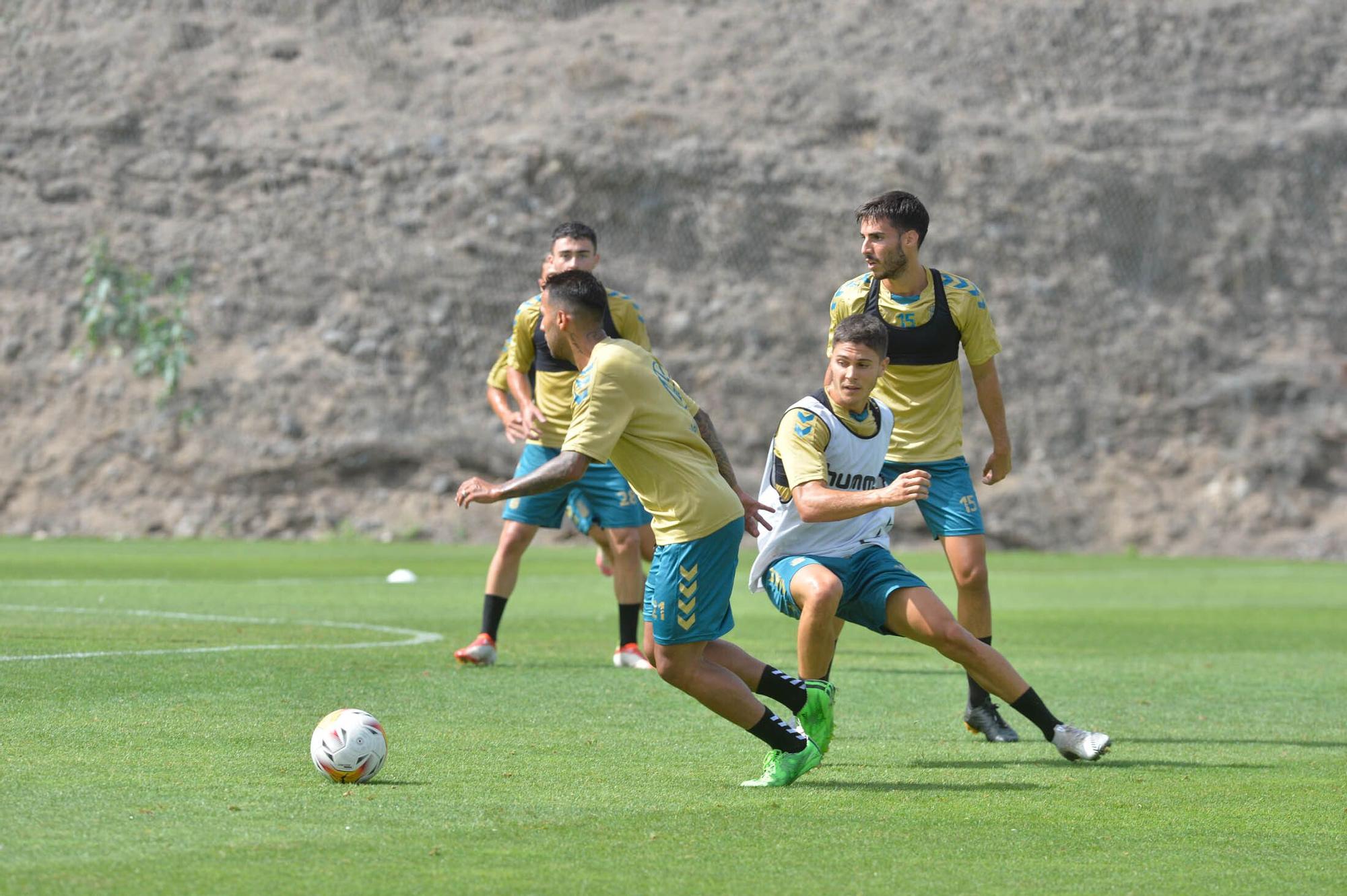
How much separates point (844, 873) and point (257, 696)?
3.82 meters

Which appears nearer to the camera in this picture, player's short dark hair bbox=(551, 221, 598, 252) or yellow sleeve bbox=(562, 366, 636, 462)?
yellow sleeve bbox=(562, 366, 636, 462)

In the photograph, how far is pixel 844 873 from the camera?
4.24 m

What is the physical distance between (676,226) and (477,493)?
25963 mm

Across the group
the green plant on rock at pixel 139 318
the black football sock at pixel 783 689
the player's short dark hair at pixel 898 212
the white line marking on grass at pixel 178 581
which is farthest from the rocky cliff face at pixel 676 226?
the black football sock at pixel 783 689

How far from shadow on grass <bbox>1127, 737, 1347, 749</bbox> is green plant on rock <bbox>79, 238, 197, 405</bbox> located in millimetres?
24020

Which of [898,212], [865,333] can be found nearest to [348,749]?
[865,333]

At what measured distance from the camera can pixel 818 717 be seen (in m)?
5.96

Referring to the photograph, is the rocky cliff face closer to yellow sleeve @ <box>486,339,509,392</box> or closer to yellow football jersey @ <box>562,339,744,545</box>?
yellow sleeve @ <box>486,339,509,392</box>

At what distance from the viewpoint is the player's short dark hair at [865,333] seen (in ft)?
20.2

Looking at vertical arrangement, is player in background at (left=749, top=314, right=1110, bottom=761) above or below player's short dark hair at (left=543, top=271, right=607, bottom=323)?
below

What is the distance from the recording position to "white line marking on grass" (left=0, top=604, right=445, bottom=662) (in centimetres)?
870

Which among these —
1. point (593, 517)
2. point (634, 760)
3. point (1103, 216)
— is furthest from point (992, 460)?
point (1103, 216)

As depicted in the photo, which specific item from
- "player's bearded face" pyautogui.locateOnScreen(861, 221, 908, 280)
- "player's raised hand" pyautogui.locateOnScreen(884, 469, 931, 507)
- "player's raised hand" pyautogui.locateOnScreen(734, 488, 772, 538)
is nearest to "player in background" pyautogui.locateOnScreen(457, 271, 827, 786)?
"player's raised hand" pyautogui.locateOnScreen(734, 488, 772, 538)

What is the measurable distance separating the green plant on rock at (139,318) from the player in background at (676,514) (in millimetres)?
24366
